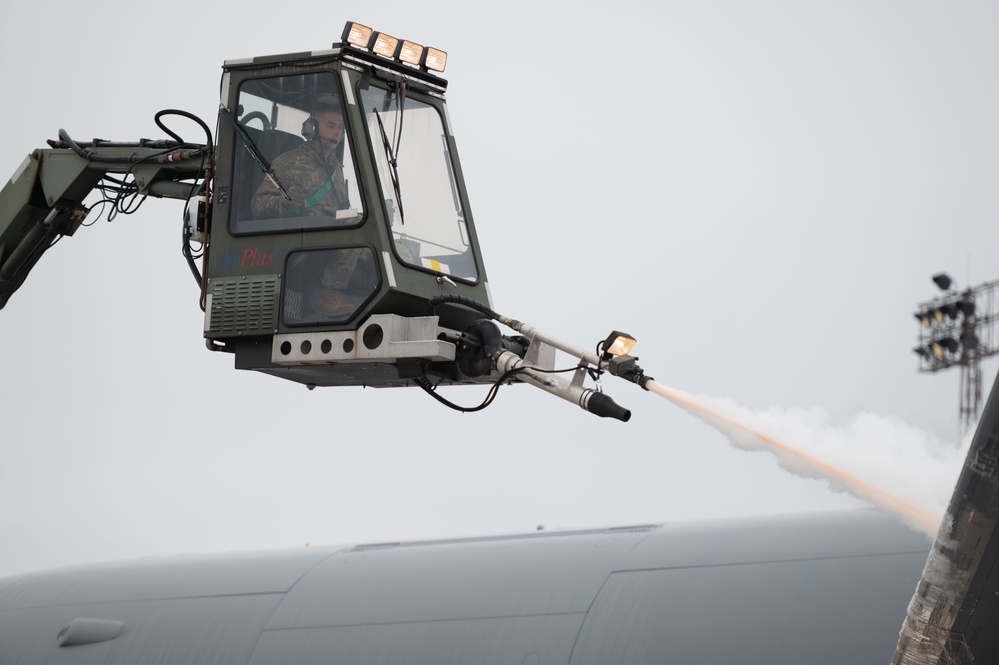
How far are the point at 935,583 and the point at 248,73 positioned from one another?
5263 mm

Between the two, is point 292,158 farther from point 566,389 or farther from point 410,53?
point 566,389

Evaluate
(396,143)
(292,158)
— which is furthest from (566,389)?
(292,158)

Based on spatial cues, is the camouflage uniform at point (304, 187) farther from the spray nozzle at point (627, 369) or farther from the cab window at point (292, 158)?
the spray nozzle at point (627, 369)

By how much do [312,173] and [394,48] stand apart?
3.18ft

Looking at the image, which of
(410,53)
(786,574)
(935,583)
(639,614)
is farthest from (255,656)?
(935,583)

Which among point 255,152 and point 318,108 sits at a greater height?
point 318,108

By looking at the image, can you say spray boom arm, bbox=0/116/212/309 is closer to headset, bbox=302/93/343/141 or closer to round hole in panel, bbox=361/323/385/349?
headset, bbox=302/93/343/141

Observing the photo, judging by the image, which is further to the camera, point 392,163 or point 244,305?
point 392,163

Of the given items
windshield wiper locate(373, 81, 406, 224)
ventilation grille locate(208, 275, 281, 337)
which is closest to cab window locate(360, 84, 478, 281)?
windshield wiper locate(373, 81, 406, 224)

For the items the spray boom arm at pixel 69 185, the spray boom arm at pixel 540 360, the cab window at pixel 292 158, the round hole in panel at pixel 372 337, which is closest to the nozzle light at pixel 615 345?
the spray boom arm at pixel 540 360

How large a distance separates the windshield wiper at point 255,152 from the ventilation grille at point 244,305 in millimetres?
590

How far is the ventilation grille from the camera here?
27.3 ft

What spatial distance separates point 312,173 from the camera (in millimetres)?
8555

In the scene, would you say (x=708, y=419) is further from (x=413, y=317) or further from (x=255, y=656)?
(x=255, y=656)
